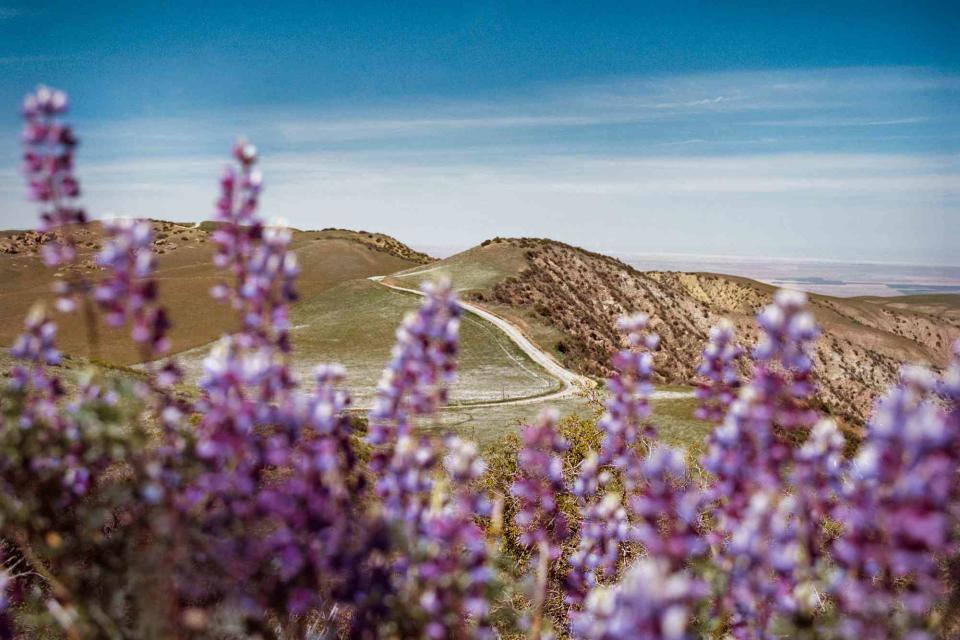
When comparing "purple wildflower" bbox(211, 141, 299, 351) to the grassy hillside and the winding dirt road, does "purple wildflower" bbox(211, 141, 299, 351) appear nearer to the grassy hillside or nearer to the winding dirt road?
the winding dirt road

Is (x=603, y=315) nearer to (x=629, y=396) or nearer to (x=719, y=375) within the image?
(x=629, y=396)

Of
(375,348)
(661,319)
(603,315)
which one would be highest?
(603,315)

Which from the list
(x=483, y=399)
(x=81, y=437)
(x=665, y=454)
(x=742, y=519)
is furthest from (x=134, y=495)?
(x=483, y=399)

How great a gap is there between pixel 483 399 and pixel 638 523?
98.2ft

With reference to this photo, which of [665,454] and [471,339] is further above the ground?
[665,454]

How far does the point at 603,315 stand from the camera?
84000 mm

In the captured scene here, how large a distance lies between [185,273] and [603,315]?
74.0 m

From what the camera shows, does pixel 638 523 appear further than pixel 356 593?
Yes

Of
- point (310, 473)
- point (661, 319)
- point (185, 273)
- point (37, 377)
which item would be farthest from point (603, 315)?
point (310, 473)

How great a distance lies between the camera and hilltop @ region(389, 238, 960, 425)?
213ft

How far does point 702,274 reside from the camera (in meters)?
153

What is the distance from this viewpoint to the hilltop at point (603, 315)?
6506 centimetres

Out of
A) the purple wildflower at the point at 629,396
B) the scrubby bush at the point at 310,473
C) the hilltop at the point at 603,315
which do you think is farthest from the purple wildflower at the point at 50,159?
the hilltop at the point at 603,315

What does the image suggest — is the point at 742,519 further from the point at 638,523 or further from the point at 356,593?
the point at 638,523
